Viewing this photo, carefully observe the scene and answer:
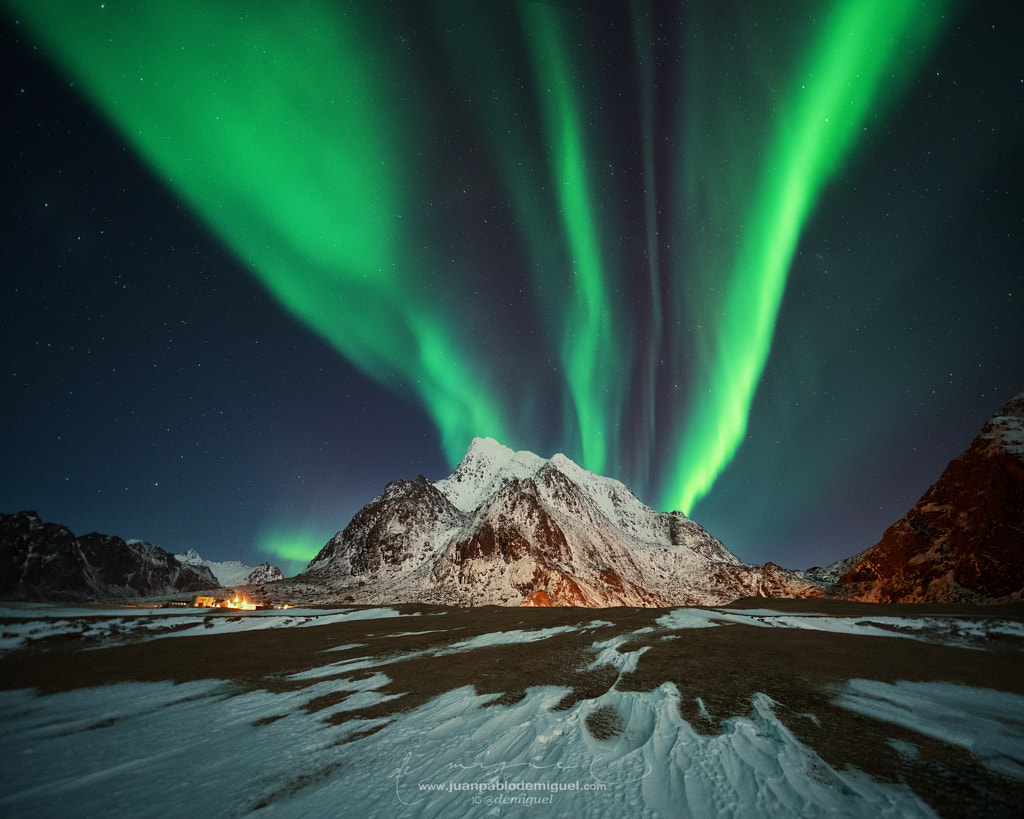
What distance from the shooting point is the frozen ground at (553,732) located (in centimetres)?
452

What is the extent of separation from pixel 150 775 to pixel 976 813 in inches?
391

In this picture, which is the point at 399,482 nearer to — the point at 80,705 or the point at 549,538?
the point at 549,538

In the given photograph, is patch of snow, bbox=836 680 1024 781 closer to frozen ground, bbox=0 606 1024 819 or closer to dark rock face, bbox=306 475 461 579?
frozen ground, bbox=0 606 1024 819

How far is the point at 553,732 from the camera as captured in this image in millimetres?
6520

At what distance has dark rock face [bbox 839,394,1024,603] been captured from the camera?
36750 millimetres

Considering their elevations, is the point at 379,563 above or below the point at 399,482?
below

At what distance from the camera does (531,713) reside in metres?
7.46

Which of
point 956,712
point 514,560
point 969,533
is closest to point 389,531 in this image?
point 514,560

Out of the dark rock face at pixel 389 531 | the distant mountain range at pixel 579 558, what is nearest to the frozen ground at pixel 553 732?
the distant mountain range at pixel 579 558

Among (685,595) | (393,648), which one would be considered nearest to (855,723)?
(393,648)

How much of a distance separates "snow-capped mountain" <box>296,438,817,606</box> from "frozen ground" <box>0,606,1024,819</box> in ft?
300

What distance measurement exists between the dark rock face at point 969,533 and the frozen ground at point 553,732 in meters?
36.3

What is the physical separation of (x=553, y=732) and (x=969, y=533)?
2266 inches

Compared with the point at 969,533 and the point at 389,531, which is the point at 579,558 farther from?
the point at 969,533
